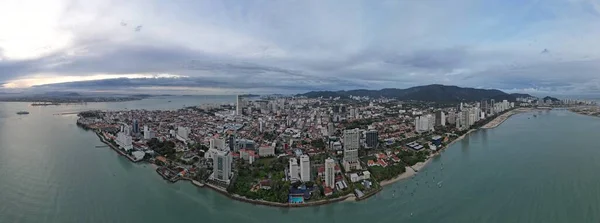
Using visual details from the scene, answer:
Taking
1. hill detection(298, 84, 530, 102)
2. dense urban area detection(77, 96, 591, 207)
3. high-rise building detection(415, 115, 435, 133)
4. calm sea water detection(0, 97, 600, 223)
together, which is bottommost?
calm sea water detection(0, 97, 600, 223)

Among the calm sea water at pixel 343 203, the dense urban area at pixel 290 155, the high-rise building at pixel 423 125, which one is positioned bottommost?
the calm sea water at pixel 343 203

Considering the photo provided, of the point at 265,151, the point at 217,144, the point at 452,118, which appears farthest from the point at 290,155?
the point at 452,118

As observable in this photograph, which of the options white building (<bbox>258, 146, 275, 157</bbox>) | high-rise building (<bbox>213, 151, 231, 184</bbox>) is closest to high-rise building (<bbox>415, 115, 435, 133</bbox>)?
white building (<bbox>258, 146, 275, 157</bbox>)

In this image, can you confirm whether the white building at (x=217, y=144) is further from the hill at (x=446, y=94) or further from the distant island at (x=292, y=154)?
the hill at (x=446, y=94)

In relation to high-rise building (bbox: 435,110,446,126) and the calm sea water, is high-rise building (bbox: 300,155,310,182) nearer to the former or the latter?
the calm sea water

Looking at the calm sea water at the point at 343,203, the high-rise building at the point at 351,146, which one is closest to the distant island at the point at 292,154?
the high-rise building at the point at 351,146

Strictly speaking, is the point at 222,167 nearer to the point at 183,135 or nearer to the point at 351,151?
the point at 351,151
